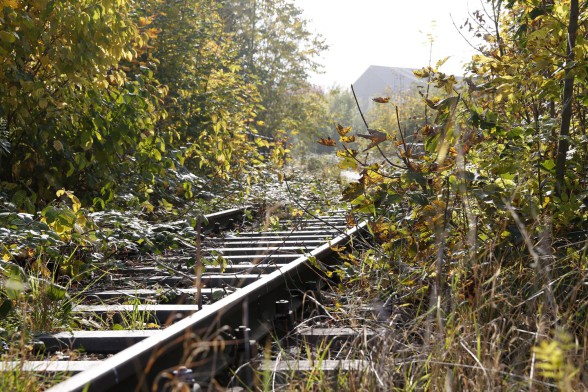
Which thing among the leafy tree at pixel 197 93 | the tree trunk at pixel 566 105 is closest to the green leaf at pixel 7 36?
the tree trunk at pixel 566 105

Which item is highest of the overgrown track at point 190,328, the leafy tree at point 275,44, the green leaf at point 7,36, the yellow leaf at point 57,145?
the leafy tree at point 275,44

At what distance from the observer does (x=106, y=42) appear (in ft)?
22.4

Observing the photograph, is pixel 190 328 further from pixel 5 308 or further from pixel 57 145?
pixel 57 145

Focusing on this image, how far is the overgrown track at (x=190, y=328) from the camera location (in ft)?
8.50

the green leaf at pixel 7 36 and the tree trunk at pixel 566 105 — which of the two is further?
the green leaf at pixel 7 36

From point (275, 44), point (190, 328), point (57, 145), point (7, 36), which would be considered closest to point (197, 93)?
point (57, 145)

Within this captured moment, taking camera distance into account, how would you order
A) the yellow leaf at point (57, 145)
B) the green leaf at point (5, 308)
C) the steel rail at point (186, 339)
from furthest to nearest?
the yellow leaf at point (57, 145) → the green leaf at point (5, 308) → the steel rail at point (186, 339)

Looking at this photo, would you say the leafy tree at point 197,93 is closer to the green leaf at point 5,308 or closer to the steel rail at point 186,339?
the steel rail at point 186,339

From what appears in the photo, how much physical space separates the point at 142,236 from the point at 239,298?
2282 millimetres

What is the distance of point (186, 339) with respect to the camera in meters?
3.01

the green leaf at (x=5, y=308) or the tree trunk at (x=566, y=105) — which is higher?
the tree trunk at (x=566, y=105)

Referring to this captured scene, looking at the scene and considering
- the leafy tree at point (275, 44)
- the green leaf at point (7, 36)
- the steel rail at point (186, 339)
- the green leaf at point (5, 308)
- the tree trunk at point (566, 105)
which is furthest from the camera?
the leafy tree at point (275, 44)

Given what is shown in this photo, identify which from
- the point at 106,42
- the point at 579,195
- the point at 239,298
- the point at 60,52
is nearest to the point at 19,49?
the point at 60,52

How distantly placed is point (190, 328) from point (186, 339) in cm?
15
